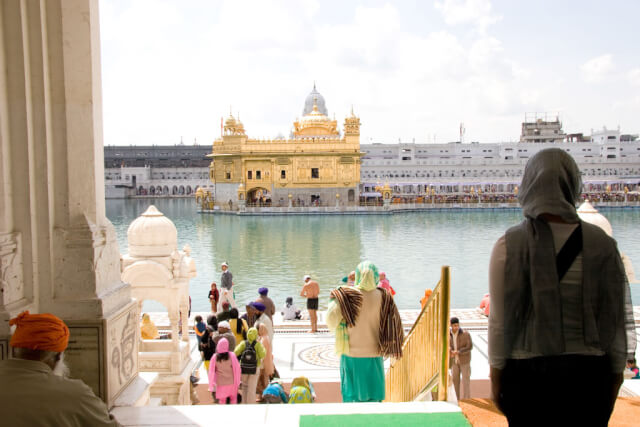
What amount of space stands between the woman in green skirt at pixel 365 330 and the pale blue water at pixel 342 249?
678 centimetres

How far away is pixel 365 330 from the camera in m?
3.32

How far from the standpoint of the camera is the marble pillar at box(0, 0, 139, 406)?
2670mm

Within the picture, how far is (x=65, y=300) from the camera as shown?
109 inches

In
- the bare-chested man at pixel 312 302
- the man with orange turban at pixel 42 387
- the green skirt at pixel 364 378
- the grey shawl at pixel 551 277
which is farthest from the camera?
the bare-chested man at pixel 312 302

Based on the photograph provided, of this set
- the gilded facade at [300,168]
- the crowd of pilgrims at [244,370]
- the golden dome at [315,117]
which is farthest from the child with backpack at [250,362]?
the golden dome at [315,117]

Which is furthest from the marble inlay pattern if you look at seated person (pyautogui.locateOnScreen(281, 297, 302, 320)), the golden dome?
the golden dome

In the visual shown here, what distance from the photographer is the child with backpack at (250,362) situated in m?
4.20

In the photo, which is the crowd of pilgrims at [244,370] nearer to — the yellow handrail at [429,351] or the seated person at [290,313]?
the yellow handrail at [429,351]

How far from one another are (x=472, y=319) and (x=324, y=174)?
1176 inches

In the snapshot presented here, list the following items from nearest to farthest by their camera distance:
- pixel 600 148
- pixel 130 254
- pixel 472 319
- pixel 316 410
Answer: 1. pixel 316 410
2. pixel 130 254
3. pixel 472 319
4. pixel 600 148

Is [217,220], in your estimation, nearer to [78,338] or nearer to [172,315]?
[172,315]

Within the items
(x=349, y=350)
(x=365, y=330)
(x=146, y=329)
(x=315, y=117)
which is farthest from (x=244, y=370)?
(x=315, y=117)

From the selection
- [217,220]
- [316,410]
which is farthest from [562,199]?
[217,220]

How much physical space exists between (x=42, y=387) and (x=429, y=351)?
1869mm
